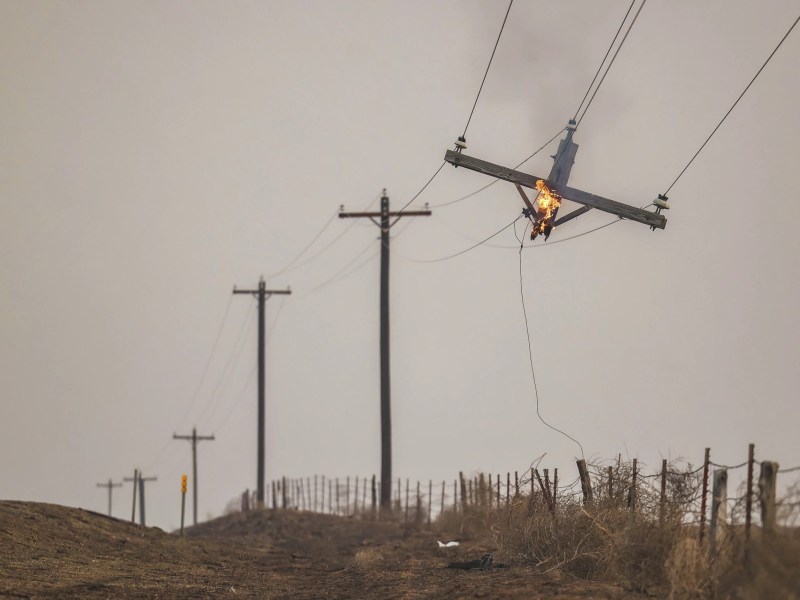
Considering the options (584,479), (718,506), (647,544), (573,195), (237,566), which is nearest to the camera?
(718,506)

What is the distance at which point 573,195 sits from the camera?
24906mm

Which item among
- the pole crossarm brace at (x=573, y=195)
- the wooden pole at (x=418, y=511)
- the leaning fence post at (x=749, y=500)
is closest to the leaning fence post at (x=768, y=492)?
the leaning fence post at (x=749, y=500)

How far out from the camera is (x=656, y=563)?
54.5ft

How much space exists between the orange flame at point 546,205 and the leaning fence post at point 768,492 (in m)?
10.6

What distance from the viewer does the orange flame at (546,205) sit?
80.1 feet

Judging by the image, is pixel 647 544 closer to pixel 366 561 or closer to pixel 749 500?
pixel 749 500

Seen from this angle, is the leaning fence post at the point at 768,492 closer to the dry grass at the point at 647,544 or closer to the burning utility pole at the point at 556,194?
the dry grass at the point at 647,544

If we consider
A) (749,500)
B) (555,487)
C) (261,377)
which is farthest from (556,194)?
(261,377)

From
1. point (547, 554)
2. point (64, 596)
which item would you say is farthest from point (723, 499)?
point (64, 596)

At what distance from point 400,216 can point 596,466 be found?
76.0 ft

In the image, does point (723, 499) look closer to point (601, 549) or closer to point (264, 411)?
point (601, 549)

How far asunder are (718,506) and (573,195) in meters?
10.3

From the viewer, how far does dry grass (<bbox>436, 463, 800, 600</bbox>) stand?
13312 mm

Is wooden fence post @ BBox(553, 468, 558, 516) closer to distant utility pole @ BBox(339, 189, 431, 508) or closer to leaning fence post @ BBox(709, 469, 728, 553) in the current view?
leaning fence post @ BBox(709, 469, 728, 553)
